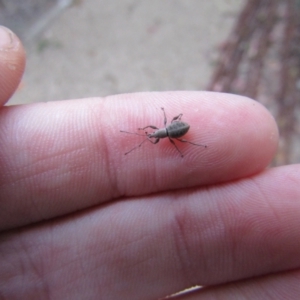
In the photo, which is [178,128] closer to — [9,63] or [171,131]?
[171,131]

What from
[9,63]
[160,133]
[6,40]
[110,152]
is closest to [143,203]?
[110,152]

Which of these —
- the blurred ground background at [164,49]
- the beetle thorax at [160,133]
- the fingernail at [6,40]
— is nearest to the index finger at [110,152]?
the beetle thorax at [160,133]

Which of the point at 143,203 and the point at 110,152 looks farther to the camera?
the point at 143,203

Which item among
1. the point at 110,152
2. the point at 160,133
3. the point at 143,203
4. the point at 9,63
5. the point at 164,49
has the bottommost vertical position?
the point at 143,203

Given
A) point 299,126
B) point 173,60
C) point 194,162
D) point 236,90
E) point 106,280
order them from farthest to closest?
point 173,60
point 236,90
point 299,126
point 106,280
point 194,162

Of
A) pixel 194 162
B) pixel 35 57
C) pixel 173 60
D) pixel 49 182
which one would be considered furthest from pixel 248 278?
pixel 35 57

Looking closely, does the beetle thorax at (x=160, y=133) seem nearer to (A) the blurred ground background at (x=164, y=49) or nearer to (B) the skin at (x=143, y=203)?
(B) the skin at (x=143, y=203)

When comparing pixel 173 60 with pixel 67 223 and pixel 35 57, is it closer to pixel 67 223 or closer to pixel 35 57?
pixel 35 57
